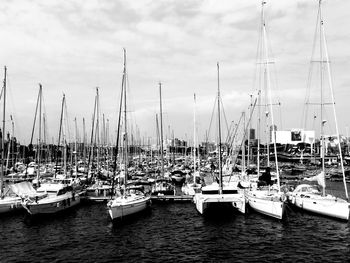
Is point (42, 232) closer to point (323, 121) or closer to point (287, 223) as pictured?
point (287, 223)

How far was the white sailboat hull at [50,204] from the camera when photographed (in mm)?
38438

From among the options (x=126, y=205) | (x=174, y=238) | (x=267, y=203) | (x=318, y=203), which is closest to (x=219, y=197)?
(x=267, y=203)

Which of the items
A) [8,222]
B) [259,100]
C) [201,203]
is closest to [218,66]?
[259,100]

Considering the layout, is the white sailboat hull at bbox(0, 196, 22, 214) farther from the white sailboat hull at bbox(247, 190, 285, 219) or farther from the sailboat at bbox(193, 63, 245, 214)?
the white sailboat hull at bbox(247, 190, 285, 219)

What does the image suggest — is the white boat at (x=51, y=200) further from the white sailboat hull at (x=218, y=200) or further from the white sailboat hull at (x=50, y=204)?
the white sailboat hull at (x=218, y=200)

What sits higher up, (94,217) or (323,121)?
(323,121)

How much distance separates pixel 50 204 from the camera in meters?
39.8

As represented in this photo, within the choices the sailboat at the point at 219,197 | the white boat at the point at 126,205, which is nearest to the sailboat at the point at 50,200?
the white boat at the point at 126,205

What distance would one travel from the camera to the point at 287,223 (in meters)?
35.1

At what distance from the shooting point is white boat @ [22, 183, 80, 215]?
3862 cm

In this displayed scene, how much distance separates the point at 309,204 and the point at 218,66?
20.9m

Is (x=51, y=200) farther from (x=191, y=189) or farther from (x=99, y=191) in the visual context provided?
(x=191, y=189)

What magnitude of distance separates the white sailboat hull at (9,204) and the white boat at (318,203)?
33831mm

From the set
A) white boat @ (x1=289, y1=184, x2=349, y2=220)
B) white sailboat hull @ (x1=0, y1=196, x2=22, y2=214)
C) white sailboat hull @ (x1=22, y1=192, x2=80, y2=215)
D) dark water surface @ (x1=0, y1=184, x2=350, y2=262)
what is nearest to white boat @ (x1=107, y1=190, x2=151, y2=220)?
dark water surface @ (x1=0, y1=184, x2=350, y2=262)
